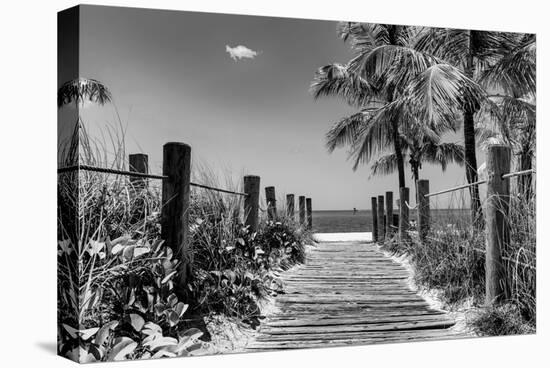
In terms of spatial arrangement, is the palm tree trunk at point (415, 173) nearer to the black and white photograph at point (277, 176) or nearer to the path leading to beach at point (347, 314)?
the black and white photograph at point (277, 176)

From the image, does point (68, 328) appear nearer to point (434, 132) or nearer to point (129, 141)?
point (129, 141)

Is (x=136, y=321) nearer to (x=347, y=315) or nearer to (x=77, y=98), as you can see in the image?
(x=77, y=98)

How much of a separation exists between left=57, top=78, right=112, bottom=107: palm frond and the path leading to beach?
2063 mm

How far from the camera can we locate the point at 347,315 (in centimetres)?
442

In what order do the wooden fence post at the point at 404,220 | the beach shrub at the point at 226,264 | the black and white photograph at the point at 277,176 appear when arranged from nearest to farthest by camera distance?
the black and white photograph at the point at 277,176 → the beach shrub at the point at 226,264 → the wooden fence post at the point at 404,220

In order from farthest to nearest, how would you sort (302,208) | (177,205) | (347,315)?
(302,208) < (347,315) < (177,205)

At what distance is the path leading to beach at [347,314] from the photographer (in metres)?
4.21

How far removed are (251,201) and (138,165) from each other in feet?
5.23

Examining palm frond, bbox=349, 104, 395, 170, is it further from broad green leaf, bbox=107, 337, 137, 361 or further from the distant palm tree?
broad green leaf, bbox=107, 337, 137, 361

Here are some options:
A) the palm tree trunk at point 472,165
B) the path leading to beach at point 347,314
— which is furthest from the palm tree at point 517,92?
the path leading to beach at point 347,314

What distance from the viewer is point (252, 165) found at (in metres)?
4.41

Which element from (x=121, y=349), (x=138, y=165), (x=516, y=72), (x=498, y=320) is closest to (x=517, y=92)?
(x=516, y=72)

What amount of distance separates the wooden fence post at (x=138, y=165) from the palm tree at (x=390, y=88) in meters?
1.52

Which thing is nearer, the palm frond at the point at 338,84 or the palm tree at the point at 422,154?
the palm frond at the point at 338,84
